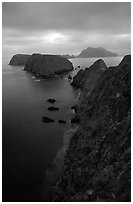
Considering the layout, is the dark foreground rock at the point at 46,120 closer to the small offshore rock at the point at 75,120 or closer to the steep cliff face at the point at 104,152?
the small offshore rock at the point at 75,120

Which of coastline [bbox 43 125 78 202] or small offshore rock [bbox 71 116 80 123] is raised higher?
small offshore rock [bbox 71 116 80 123]

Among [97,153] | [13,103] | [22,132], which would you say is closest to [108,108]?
[97,153]

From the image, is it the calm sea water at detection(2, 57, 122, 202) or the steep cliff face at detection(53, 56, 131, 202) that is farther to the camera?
the calm sea water at detection(2, 57, 122, 202)

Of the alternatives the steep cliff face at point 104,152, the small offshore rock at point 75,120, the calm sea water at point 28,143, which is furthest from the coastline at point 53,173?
the small offshore rock at point 75,120

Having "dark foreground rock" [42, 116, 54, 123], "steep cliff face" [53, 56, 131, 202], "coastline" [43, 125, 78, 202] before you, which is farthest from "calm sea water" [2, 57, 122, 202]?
"steep cliff face" [53, 56, 131, 202]

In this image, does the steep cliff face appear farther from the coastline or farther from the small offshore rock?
the small offshore rock

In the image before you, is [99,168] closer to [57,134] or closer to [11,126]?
[57,134]

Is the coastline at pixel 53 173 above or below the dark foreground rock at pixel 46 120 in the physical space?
below

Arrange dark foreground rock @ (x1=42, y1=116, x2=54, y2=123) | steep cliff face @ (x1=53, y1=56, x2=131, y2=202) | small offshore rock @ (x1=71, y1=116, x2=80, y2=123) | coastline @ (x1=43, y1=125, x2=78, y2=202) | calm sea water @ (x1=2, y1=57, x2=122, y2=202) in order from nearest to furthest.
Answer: steep cliff face @ (x1=53, y1=56, x2=131, y2=202), coastline @ (x1=43, y1=125, x2=78, y2=202), calm sea water @ (x1=2, y1=57, x2=122, y2=202), small offshore rock @ (x1=71, y1=116, x2=80, y2=123), dark foreground rock @ (x1=42, y1=116, x2=54, y2=123)

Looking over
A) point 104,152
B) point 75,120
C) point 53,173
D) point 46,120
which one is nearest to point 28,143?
point 53,173
